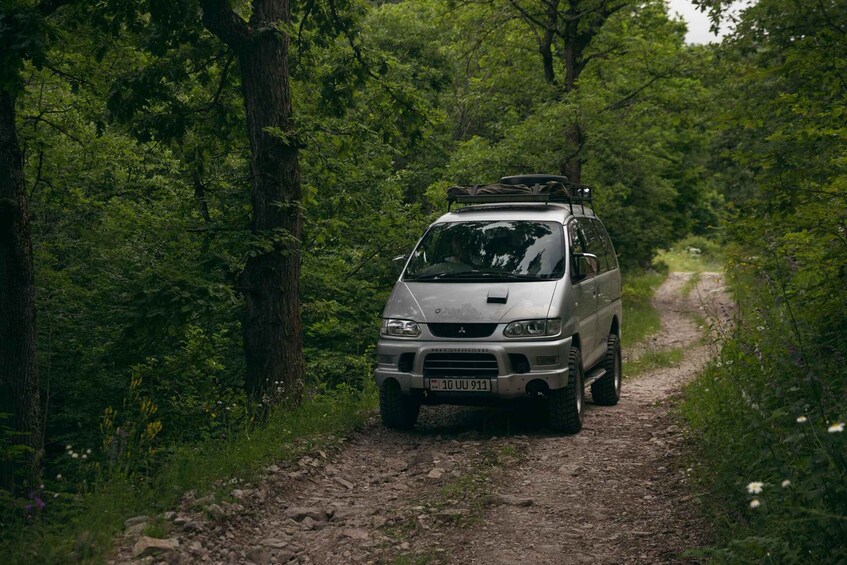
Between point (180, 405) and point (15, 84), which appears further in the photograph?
point (180, 405)

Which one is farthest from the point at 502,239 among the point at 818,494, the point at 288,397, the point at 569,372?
the point at 818,494

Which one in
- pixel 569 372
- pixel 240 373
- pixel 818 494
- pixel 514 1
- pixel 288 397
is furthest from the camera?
pixel 514 1

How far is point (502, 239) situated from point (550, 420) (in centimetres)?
193

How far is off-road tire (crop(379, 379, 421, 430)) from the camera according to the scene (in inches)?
356

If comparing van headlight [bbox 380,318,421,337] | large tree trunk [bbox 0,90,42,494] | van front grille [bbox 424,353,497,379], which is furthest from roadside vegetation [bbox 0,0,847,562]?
van front grille [bbox 424,353,497,379]

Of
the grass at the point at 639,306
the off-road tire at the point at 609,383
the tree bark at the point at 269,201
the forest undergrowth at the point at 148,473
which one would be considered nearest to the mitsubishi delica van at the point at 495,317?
the off-road tire at the point at 609,383

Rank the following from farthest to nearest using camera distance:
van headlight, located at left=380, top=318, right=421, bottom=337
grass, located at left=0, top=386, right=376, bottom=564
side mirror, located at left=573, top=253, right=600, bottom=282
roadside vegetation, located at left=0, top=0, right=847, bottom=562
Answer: side mirror, located at left=573, top=253, right=600, bottom=282 → van headlight, located at left=380, top=318, right=421, bottom=337 → roadside vegetation, located at left=0, top=0, right=847, bottom=562 → grass, located at left=0, top=386, right=376, bottom=564

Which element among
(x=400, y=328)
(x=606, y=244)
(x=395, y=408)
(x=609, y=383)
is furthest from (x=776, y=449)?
(x=606, y=244)

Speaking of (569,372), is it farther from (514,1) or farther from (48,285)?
(514,1)

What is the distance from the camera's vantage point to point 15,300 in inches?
332

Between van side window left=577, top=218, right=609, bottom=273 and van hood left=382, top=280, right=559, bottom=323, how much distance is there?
6.00 ft

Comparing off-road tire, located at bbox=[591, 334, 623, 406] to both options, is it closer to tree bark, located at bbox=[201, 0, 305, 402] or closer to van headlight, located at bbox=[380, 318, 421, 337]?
van headlight, located at bbox=[380, 318, 421, 337]

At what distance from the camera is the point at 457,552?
563 centimetres

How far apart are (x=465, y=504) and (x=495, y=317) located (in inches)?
92.7
